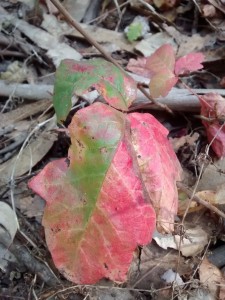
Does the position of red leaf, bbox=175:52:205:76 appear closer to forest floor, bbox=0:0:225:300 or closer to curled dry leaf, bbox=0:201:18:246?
forest floor, bbox=0:0:225:300

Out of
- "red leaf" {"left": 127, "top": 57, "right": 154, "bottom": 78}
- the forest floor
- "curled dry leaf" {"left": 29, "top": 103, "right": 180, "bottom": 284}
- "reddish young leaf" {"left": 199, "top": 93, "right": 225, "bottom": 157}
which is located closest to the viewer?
"curled dry leaf" {"left": 29, "top": 103, "right": 180, "bottom": 284}

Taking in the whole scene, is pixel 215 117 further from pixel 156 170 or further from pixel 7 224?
pixel 7 224

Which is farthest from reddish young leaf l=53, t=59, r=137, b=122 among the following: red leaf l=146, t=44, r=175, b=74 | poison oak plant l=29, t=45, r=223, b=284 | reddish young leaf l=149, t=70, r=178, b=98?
red leaf l=146, t=44, r=175, b=74

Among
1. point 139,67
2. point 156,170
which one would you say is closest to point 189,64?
point 139,67

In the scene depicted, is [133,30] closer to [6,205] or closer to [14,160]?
[14,160]

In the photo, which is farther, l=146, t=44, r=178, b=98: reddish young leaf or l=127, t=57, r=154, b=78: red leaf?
l=127, t=57, r=154, b=78: red leaf

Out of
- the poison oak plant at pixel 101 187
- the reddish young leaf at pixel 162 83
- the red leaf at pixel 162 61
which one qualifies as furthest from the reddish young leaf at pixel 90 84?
the red leaf at pixel 162 61

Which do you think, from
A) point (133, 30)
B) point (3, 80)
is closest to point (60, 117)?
point (3, 80)
